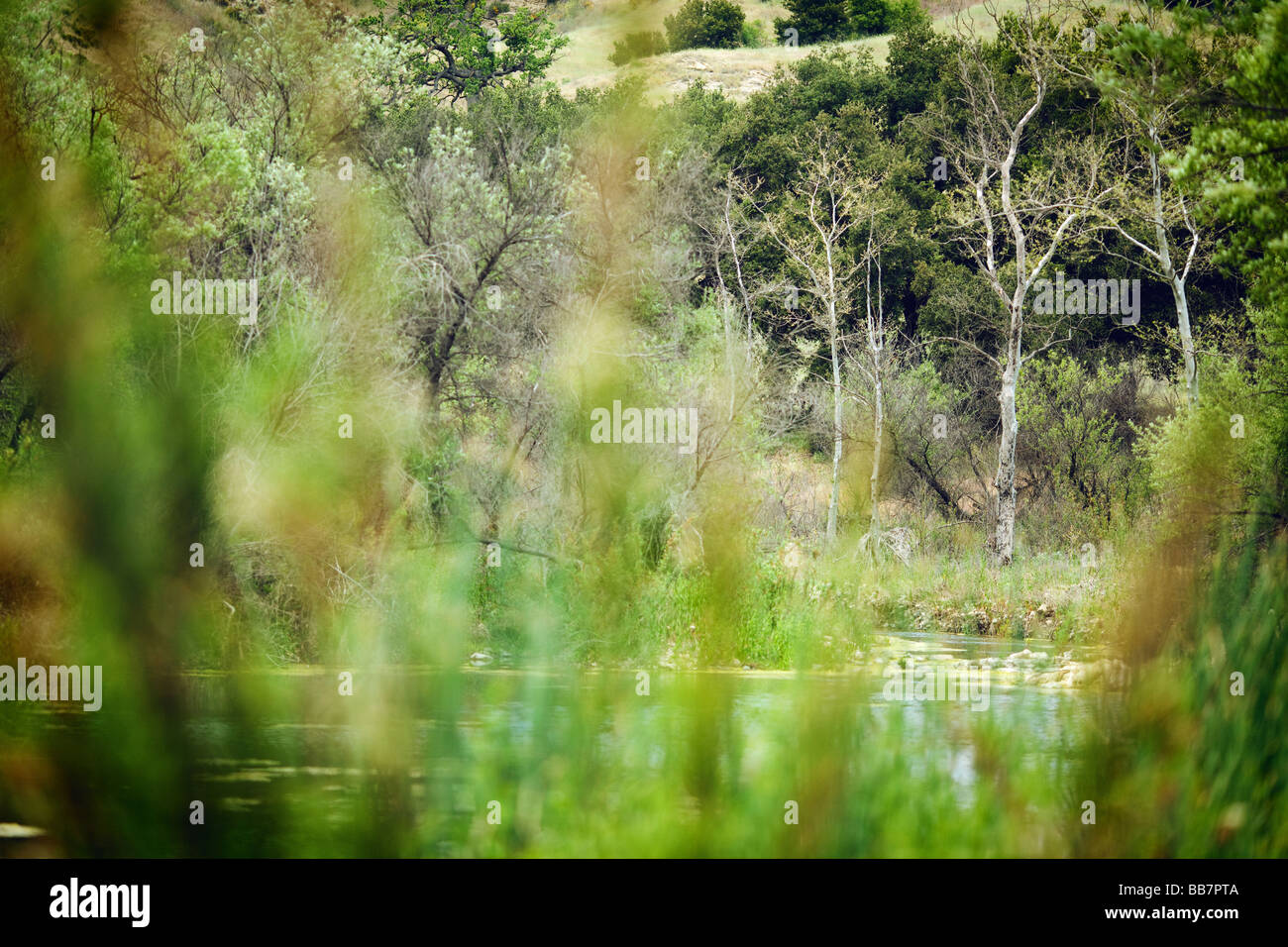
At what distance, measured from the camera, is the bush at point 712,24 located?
106ft

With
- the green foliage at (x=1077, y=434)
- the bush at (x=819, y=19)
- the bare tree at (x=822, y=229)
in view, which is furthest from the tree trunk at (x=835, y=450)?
the bush at (x=819, y=19)

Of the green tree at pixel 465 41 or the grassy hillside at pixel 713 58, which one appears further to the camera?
the grassy hillside at pixel 713 58

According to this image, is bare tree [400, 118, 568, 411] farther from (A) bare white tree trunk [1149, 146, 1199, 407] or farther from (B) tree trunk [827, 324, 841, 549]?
(A) bare white tree trunk [1149, 146, 1199, 407]

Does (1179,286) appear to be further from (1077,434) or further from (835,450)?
(835,450)

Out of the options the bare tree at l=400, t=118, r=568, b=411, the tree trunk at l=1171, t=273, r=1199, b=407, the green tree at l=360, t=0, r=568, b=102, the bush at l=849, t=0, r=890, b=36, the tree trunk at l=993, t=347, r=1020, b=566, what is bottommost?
the tree trunk at l=993, t=347, r=1020, b=566

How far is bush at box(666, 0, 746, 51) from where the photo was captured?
1271 inches

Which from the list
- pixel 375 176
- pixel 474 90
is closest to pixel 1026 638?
pixel 375 176

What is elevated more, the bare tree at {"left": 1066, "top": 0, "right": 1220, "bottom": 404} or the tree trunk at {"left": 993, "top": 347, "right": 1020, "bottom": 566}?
the bare tree at {"left": 1066, "top": 0, "right": 1220, "bottom": 404}

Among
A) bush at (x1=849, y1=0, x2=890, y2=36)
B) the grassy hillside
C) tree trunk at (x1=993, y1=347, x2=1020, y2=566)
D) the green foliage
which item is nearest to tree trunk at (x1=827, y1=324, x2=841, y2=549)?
tree trunk at (x1=993, y1=347, x2=1020, y2=566)

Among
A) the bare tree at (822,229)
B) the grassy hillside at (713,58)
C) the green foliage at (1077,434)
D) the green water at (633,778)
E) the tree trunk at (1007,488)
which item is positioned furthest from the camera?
the grassy hillside at (713,58)

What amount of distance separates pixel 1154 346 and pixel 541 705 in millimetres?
24550

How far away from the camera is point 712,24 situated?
3431 cm

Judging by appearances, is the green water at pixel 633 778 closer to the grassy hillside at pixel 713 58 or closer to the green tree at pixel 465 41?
the green tree at pixel 465 41

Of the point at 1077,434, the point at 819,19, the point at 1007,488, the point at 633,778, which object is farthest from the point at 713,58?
the point at 633,778
